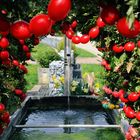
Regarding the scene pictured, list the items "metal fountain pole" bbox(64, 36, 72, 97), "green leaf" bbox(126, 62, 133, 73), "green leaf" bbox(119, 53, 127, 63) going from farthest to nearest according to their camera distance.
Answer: "metal fountain pole" bbox(64, 36, 72, 97)
"green leaf" bbox(119, 53, 127, 63)
"green leaf" bbox(126, 62, 133, 73)

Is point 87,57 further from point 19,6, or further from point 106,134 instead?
point 19,6

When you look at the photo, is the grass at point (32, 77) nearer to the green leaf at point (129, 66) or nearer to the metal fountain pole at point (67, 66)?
the metal fountain pole at point (67, 66)

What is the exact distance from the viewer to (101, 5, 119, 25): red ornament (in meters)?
1.81

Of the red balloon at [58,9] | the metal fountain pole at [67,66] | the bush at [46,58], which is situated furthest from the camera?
the bush at [46,58]

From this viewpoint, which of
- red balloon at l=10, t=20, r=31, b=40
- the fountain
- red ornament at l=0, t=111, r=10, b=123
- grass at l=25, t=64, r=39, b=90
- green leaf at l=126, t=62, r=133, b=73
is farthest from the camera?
grass at l=25, t=64, r=39, b=90

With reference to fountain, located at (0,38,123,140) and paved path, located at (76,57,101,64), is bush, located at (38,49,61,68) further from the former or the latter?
fountain, located at (0,38,123,140)

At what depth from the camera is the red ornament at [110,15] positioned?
5.95 feet

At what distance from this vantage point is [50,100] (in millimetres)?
13250

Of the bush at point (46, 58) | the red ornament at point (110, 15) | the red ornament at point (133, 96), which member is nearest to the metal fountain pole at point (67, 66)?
the red ornament at point (133, 96)

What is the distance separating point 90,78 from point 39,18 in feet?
41.7

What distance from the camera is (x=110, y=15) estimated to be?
1.81 meters

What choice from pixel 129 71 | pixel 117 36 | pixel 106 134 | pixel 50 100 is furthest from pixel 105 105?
pixel 129 71

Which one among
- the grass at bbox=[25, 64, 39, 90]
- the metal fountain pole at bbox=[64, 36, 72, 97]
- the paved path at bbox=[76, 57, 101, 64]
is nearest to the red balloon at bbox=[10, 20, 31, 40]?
the metal fountain pole at bbox=[64, 36, 72, 97]

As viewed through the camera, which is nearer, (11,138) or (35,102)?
(11,138)
